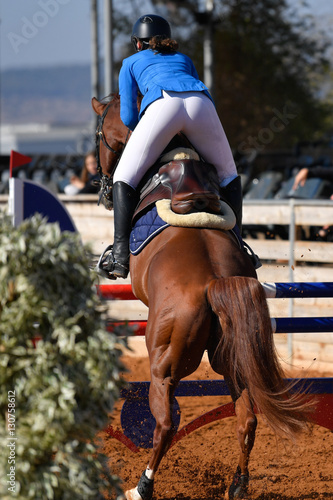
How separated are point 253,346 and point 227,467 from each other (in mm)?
1357

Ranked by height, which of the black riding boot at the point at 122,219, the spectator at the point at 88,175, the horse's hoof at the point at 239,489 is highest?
the black riding boot at the point at 122,219

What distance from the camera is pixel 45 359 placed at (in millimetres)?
2068

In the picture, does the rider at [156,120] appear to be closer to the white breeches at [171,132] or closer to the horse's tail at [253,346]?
the white breeches at [171,132]

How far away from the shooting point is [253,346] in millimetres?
2971

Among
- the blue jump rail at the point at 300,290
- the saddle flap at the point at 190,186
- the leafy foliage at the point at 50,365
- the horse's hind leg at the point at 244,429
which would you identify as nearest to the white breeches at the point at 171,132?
the saddle flap at the point at 190,186

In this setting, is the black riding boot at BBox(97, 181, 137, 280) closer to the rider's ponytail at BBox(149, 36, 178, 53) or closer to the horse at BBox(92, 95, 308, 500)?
the horse at BBox(92, 95, 308, 500)

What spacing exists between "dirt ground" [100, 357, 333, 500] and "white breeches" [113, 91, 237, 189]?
1.13 metres

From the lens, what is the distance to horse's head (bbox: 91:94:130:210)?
14.2ft

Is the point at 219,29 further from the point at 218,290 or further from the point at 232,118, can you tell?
the point at 218,290

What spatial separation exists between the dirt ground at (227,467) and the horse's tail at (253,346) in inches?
7.2

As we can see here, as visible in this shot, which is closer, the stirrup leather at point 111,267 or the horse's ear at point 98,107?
the stirrup leather at point 111,267

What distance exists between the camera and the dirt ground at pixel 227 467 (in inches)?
143

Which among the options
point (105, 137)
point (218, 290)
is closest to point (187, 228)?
point (218, 290)

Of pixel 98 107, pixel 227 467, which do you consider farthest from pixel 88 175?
pixel 227 467
